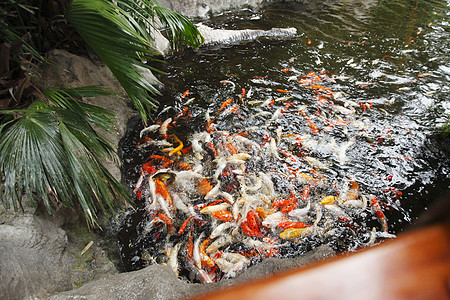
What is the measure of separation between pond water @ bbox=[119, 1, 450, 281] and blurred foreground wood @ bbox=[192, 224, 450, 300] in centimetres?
230

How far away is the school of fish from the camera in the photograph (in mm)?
2648

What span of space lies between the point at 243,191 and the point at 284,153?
968 mm

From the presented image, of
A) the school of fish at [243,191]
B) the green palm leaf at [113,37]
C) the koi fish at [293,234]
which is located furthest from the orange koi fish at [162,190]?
the koi fish at [293,234]

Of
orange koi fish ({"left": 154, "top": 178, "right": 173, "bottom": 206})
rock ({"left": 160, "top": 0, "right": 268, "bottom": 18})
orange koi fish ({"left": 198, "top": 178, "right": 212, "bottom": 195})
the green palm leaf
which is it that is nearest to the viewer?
the green palm leaf

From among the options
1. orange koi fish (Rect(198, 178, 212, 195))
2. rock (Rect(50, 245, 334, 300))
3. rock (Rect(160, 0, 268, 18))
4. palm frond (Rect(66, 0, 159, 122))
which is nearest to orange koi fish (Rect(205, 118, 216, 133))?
orange koi fish (Rect(198, 178, 212, 195))

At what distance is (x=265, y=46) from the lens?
683 cm

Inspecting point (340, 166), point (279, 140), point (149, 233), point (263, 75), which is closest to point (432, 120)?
point (340, 166)

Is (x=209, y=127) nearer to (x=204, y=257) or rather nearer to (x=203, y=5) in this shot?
(x=204, y=257)

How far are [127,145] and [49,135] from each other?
6.18 feet

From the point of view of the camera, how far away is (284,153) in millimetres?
3727

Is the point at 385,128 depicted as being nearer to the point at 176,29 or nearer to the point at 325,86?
the point at 325,86

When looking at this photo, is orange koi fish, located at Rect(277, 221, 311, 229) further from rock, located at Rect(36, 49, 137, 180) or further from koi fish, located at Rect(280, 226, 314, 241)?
rock, located at Rect(36, 49, 137, 180)

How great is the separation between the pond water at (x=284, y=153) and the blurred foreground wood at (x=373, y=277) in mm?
2297

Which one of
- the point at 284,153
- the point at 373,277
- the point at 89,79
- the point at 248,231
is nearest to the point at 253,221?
the point at 248,231
